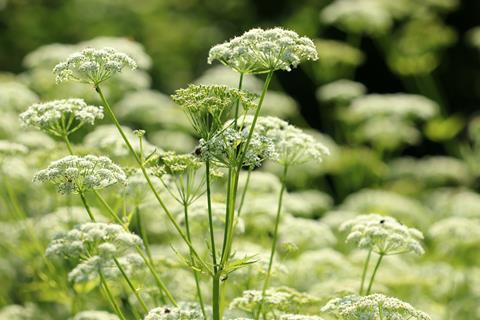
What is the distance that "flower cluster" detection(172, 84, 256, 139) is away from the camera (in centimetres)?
639

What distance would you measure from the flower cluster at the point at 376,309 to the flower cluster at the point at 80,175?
2.01 m

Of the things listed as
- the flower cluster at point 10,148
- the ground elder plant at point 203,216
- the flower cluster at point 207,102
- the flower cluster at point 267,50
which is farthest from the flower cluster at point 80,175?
the flower cluster at point 10,148

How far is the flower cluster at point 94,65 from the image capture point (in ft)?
21.8

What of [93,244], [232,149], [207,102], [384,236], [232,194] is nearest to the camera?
[207,102]

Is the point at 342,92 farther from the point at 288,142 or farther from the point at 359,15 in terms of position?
the point at 288,142

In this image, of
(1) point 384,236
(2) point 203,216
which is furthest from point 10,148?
(1) point 384,236

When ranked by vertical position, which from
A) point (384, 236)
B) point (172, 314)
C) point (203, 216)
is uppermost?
point (203, 216)

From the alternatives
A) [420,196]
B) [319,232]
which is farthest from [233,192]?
[420,196]

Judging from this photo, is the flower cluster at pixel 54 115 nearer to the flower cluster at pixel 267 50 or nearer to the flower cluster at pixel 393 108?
the flower cluster at pixel 267 50

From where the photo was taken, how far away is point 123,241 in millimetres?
6770

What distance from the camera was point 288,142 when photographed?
26.3ft

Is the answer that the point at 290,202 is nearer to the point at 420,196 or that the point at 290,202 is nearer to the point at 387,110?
the point at 387,110

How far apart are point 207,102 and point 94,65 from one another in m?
0.98

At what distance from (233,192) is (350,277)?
185 inches
